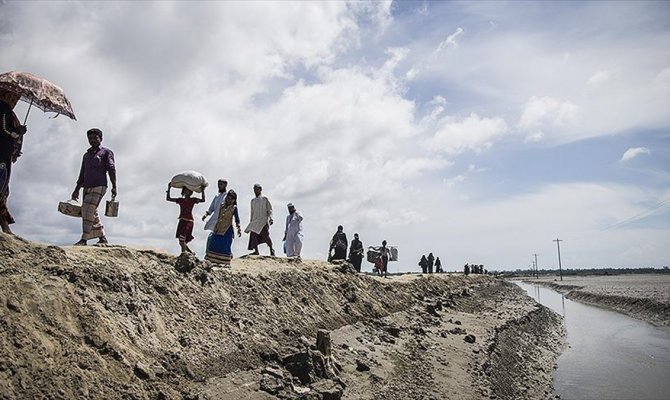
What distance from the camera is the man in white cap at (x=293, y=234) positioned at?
569 inches

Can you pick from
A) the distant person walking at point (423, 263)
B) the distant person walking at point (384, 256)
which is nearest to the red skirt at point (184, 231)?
the distant person walking at point (384, 256)

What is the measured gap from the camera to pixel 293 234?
1448 centimetres

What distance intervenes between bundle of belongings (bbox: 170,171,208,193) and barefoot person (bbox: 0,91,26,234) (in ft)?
9.95

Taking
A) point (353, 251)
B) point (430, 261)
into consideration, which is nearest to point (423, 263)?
point (430, 261)

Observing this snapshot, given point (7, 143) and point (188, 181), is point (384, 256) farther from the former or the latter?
point (7, 143)

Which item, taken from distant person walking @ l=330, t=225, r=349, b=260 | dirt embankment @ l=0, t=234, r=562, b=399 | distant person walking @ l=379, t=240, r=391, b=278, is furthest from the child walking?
distant person walking @ l=379, t=240, r=391, b=278

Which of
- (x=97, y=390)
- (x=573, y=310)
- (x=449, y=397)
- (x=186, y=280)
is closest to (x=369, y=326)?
(x=449, y=397)

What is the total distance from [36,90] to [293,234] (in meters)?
8.92

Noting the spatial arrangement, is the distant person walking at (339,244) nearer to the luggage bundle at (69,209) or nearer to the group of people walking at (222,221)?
the group of people walking at (222,221)

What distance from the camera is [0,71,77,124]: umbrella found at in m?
6.40

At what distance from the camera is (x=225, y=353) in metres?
6.88

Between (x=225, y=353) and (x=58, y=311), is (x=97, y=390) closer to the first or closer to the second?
(x=58, y=311)

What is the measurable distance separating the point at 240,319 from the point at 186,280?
3.82ft

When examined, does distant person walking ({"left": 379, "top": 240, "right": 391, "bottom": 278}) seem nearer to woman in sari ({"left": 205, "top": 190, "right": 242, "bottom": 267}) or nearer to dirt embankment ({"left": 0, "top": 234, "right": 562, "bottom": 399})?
dirt embankment ({"left": 0, "top": 234, "right": 562, "bottom": 399})
